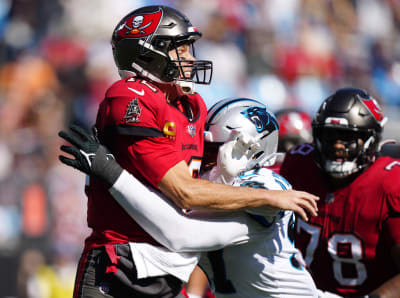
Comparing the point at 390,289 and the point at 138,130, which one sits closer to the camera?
the point at 138,130

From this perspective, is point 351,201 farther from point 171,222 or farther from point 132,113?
point 132,113

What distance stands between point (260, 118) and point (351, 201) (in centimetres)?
80

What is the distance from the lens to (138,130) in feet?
8.11

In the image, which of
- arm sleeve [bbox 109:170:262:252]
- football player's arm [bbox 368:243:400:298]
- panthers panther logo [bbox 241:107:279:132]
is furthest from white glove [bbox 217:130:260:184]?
football player's arm [bbox 368:243:400:298]

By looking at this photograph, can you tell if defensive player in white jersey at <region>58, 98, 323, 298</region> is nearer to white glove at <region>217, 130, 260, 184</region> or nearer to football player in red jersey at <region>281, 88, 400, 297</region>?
white glove at <region>217, 130, 260, 184</region>

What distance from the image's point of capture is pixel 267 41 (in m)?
9.03

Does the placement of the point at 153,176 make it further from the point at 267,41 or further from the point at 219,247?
the point at 267,41

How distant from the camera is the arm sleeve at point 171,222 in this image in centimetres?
246

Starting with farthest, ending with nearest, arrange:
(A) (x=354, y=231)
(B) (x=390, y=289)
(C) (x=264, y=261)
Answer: (A) (x=354, y=231), (B) (x=390, y=289), (C) (x=264, y=261)

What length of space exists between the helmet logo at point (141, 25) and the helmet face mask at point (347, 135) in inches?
46.8

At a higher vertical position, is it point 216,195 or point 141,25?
point 141,25

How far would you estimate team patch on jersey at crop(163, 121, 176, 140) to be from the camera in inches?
100

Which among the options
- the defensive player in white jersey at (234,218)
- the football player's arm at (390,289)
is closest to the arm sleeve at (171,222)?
the defensive player in white jersey at (234,218)

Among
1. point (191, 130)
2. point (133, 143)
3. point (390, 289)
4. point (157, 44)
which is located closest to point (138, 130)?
point (133, 143)
